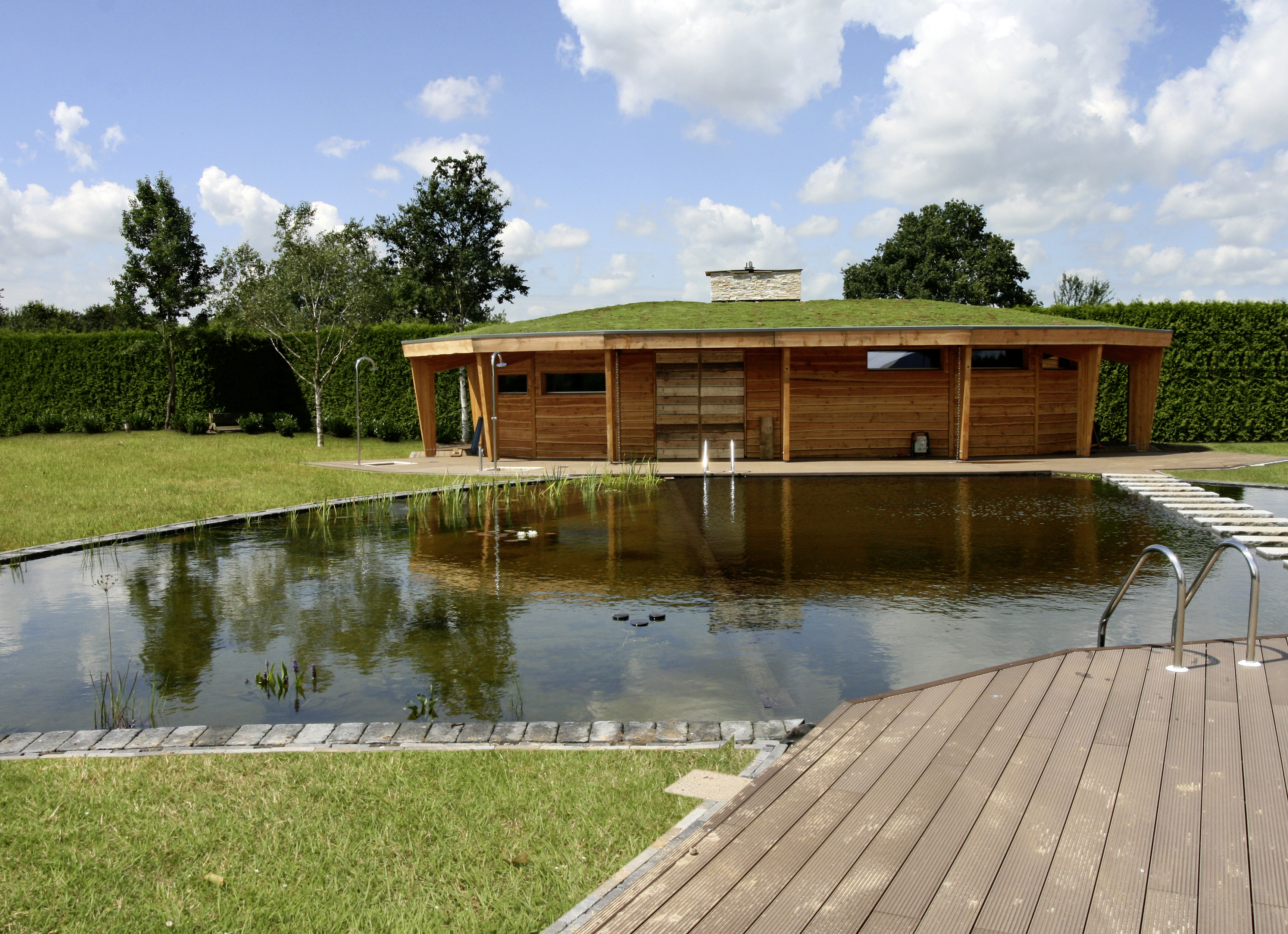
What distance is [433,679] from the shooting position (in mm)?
5215

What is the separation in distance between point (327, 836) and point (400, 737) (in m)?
0.92

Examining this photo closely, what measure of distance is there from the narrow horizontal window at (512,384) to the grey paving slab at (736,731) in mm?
16329

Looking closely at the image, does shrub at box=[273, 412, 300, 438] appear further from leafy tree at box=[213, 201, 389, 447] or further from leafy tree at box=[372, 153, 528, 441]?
leafy tree at box=[372, 153, 528, 441]

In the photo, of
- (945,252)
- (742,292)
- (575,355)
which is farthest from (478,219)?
(945,252)

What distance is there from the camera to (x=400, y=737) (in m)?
4.21

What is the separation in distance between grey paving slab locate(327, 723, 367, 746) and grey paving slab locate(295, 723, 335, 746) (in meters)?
0.02

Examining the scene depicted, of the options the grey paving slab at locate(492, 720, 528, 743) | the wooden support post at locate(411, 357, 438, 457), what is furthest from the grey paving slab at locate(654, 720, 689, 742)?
the wooden support post at locate(411, 357, 438, 457)

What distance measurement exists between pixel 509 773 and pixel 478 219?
35.3 metres

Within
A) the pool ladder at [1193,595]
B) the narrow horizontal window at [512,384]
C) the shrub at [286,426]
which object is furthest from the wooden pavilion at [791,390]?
the pool ladder at [1193,595]

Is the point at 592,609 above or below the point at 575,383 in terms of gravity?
below

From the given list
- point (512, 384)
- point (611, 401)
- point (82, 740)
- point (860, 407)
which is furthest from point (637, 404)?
point (82, 740)

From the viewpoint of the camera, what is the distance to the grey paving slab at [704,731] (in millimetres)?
4098

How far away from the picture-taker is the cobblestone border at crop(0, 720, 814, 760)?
4.08 meters

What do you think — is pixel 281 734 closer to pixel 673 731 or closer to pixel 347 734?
pixel 347 734
